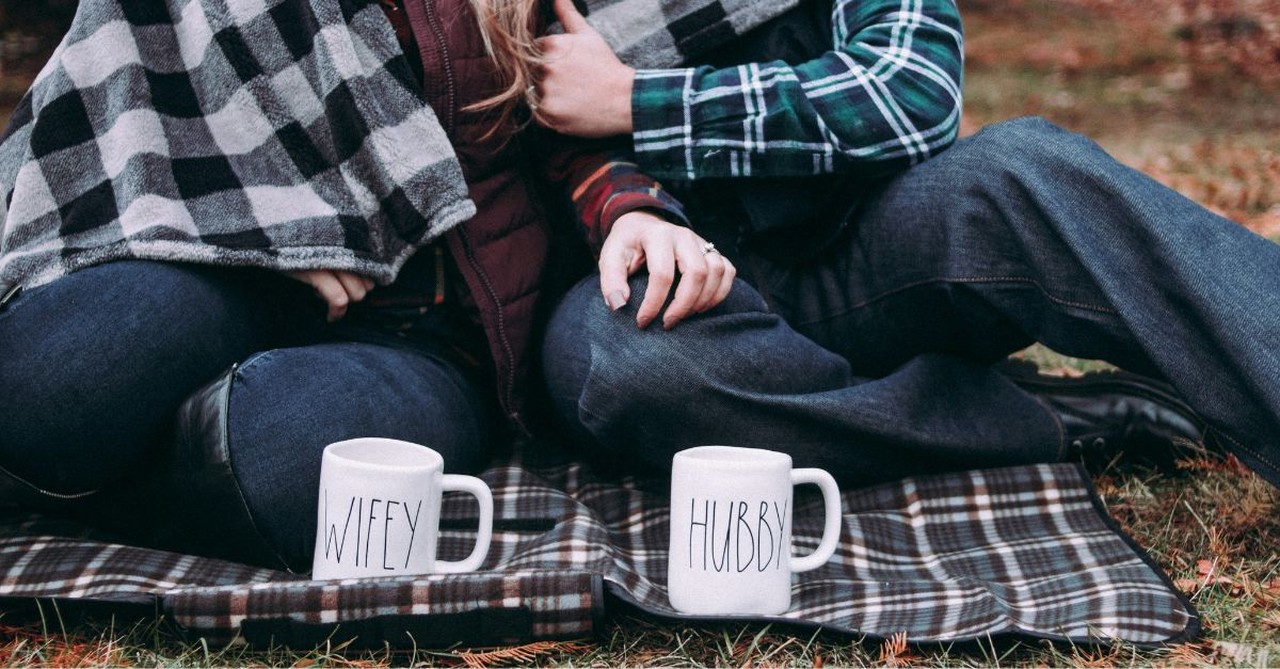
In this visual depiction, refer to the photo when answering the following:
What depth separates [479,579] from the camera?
1031mm

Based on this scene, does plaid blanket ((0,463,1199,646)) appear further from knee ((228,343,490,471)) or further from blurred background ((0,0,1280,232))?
blurred background ((0,0,1280,232))

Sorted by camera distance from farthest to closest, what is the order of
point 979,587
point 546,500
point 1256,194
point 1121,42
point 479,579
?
point 1121,42 < point 1256,194 < point 546,500 < point 979,587 < point 479,579

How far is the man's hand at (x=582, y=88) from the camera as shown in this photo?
1.39m

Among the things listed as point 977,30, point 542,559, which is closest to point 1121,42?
point 977,30

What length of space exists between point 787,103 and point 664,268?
0.97 ft

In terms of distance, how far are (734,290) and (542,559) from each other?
15.1 inches

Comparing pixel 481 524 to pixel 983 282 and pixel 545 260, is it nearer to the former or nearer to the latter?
pixel 545 260

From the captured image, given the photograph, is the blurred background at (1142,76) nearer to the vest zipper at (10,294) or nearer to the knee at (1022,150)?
the knee at (1022,150)

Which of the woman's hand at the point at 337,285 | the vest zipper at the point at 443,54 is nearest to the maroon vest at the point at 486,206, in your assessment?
the vest zipper at the point at 443,54

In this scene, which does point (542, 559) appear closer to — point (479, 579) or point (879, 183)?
point (479, 579)

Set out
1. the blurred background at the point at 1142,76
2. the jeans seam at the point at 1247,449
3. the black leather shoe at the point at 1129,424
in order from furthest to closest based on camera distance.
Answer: the blurred background at the point at 1142,76 < the black leather shoe at the point at 1129,424 < the jeans seam at the point at 1247,449

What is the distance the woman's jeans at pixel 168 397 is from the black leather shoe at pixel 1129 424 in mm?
882

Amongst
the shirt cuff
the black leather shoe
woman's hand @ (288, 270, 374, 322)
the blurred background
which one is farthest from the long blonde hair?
the blurred background

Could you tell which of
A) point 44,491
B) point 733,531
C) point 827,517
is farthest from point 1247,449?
point 44,491
